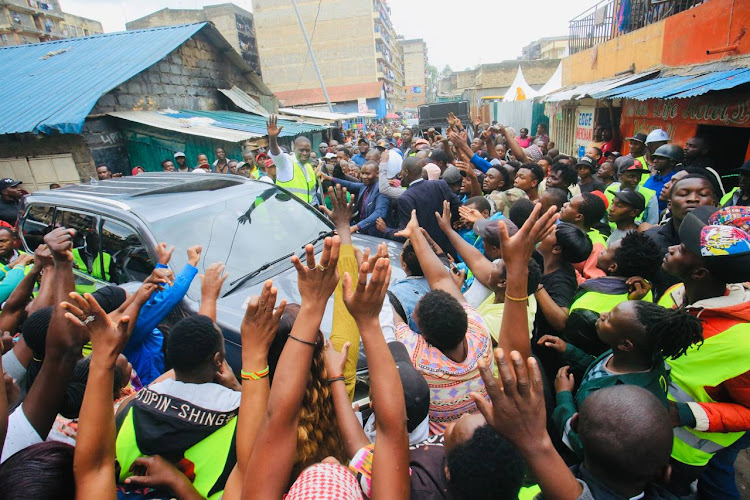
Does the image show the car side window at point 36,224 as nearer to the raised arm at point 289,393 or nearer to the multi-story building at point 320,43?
the raised arm at point 289,393

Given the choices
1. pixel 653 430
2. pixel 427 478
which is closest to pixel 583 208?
pixel 653 430

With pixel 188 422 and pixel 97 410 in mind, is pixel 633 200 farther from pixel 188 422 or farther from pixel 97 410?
pixel 97 410

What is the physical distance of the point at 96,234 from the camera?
11.7ft

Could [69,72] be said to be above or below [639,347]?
above

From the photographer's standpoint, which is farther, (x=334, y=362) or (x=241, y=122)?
(x=241, y=122)

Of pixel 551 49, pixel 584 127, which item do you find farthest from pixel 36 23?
→ pixel 551 49

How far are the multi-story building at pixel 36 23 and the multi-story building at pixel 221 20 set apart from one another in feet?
23.9

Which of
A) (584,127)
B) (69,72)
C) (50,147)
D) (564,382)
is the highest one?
(69,72)

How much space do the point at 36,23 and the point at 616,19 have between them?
1820 inches

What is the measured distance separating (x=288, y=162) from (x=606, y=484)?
17.6ft

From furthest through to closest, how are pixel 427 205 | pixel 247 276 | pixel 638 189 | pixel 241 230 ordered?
pixel 427 205 < pixel 638 189 < pixel 241 230 < pixel 247 276

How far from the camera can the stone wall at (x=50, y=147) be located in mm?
8359

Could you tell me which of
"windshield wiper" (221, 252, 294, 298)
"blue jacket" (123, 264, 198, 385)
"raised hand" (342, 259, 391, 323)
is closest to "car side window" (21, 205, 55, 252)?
"blue jacket" (123, 264, 198, 385)

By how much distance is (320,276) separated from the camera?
124cm
